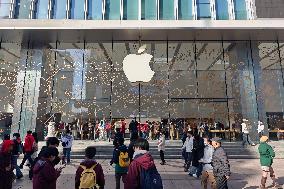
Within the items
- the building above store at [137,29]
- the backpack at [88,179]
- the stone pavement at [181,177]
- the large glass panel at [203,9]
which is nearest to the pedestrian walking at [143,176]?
the backpack at [88,179]

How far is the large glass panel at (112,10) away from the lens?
2217 cm

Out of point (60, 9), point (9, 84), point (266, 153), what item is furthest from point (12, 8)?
point (266, 153)

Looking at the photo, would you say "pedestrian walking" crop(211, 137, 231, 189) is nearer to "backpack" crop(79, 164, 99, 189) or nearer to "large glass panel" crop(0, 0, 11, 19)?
"backpack" crop(79, 164, 99, 189)

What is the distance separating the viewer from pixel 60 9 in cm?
2242

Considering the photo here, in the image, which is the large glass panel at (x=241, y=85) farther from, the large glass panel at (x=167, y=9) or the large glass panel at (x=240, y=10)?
the large glass panel at (x=167, y=9)

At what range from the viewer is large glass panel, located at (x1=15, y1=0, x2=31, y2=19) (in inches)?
877

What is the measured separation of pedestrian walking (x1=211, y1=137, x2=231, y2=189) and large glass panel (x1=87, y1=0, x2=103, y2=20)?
59.8 ft

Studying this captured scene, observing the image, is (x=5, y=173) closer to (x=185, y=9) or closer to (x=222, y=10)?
(x=185, y=9)

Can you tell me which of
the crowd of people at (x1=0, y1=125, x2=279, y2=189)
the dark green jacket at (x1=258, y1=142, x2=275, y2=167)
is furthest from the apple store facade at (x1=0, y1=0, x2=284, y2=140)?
the dark green jacket at (x1=258, y1=142, x2=275, y2=167)

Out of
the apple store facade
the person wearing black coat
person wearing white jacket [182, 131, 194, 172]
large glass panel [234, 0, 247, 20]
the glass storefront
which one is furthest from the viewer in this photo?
large glass panel [234, 0, 247, 20]

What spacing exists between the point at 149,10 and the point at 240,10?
7.47m

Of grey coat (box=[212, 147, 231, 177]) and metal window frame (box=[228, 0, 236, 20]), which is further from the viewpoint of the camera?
metal window frame (box=[228, 0, 236, 20])

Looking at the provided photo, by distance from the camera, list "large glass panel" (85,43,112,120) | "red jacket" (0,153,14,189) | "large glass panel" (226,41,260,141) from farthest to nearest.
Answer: "large glass panel" (85,43,112,120)
"large glass panel" (226,41,260,141)
"red jacket" (0,153,14,189)

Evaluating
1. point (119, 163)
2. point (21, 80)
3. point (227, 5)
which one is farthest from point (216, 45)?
point (119, 163)
